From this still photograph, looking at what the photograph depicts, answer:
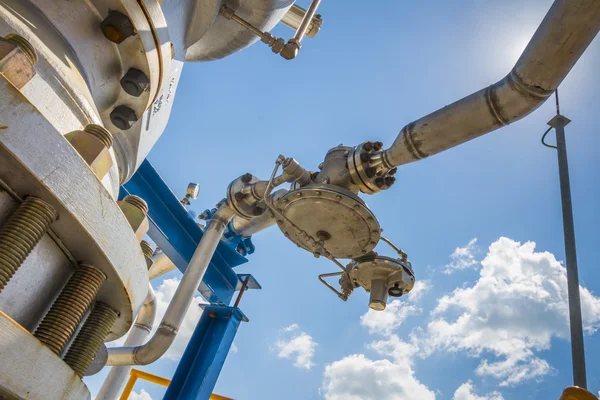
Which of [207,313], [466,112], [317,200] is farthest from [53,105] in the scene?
[207,313]

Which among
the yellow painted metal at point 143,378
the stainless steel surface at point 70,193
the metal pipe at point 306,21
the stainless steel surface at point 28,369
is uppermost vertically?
the metal pipe at point 306,21

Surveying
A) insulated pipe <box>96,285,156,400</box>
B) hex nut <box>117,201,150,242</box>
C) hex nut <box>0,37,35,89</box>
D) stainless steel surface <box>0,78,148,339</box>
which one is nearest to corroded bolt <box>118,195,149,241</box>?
hex nut <box>117,201,150,242</box>

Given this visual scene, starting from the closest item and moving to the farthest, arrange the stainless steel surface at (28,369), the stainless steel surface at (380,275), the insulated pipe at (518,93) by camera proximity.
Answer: the stainless steel surface at (28,369)
the insulated pipe at (518,93)
the stainless steel surface at (380,275)

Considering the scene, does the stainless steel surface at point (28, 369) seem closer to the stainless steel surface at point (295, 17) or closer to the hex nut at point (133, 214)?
the hex nut at point (133, 214)

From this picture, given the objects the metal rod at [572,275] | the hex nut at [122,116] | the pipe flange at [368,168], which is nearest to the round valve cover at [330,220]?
the pipe flange at [368,168]

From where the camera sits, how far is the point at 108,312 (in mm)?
1324

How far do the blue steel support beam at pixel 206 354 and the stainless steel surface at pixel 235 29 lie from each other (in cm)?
224

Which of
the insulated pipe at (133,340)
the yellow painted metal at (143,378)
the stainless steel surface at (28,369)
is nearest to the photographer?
the stainless steel surface at (28,369)

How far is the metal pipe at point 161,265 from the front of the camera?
18.6 ft

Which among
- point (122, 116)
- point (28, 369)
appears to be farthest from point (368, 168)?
point (28, 369)

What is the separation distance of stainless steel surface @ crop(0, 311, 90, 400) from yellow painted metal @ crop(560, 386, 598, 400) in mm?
1112

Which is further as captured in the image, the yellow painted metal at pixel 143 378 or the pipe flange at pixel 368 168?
the yellow painted metal at pixel 143 378

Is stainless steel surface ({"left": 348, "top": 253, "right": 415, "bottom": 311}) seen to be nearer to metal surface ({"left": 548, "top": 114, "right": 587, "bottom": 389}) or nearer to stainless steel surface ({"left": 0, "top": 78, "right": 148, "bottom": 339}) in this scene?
metal surface ({"left": 548, "top": 114, "right": 587, "bottom": 389})

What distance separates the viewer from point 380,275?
3240mm
